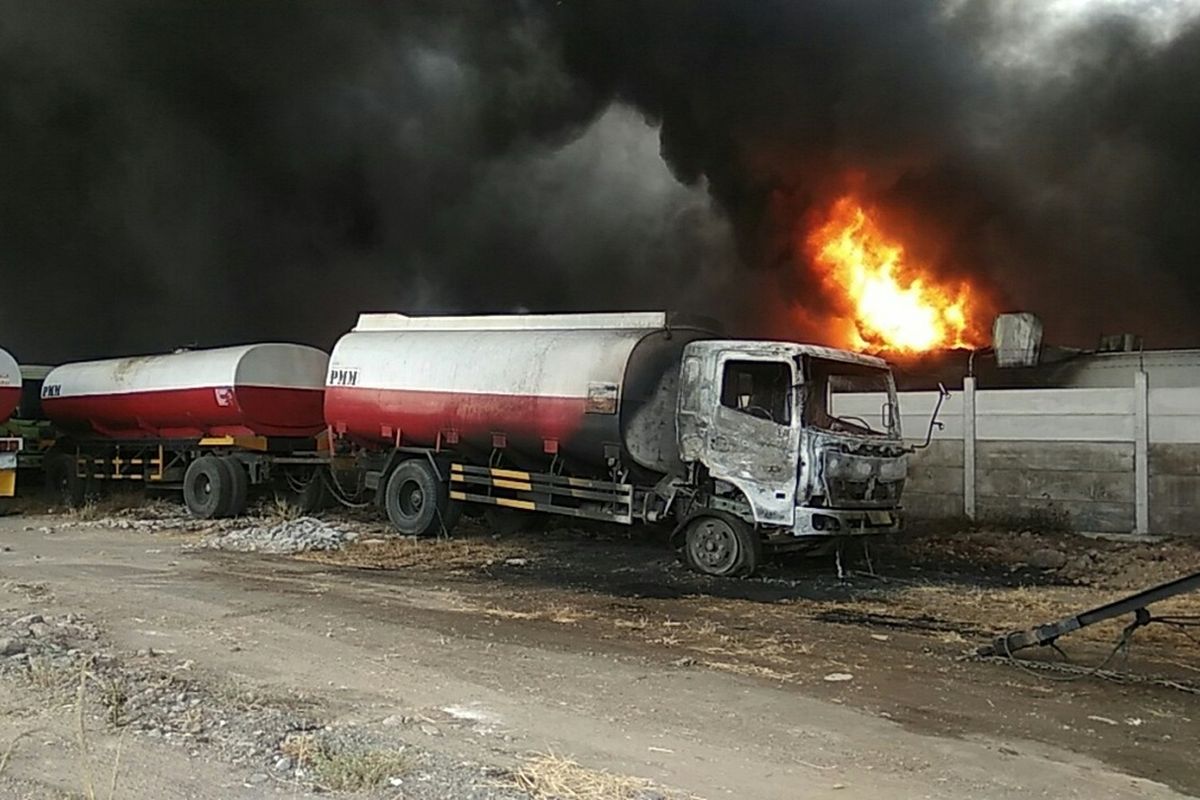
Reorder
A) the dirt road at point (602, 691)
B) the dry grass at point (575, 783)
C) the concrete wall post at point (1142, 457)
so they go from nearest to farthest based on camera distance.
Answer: the dry grass at point (575, 783) → the dirt road at point (602, 691) → the concrete wall post at point (1142, 457)

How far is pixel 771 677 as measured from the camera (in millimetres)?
6879

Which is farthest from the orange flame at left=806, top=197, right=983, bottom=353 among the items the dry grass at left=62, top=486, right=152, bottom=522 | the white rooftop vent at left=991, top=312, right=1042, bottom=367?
the dry grass at left=62, top=486, right=152, bottom=522

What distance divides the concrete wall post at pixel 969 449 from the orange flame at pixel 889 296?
582 cm

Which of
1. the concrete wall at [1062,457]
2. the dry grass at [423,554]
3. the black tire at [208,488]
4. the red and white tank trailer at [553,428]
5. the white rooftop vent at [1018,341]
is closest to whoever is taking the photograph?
the red and white tank trailer at [553,428]

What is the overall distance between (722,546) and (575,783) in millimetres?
6806

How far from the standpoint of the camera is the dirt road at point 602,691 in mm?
4840

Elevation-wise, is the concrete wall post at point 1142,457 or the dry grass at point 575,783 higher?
the concrete wall post at point 1142,457

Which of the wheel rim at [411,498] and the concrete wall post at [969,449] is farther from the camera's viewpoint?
the concrete wall post at [969,449]

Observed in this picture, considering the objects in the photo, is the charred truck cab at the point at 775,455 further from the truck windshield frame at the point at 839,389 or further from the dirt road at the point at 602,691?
the dirt road at the point at 602,691

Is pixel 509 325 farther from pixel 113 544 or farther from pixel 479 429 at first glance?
pixel 113 544

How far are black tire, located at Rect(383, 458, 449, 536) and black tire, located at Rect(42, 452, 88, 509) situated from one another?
7.66 metres

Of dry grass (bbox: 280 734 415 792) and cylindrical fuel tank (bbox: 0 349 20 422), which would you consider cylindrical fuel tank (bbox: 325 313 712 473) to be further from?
dry grass (bbox: 280 734 415 792)

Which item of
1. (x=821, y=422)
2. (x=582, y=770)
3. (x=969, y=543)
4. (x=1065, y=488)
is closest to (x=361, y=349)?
(x=821, y=422)

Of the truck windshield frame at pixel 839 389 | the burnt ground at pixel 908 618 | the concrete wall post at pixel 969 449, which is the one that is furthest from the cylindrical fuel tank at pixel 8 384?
the concrete wall post at pixel 969 449
